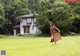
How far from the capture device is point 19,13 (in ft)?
217

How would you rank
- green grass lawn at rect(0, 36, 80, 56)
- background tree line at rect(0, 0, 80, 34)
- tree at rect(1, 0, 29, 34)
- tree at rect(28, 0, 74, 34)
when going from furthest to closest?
tree at rect(1, 0, 29, 34) → background tree line at rect(0, 0, 80, 34) → tree at rect(28, 0, 74, 34) → green grass lawn at rect(0, 36, 80, 56)

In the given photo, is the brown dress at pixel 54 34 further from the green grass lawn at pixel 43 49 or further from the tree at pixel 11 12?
the tree at pixel 11 12

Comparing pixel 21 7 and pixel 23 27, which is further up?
pixel 21 7

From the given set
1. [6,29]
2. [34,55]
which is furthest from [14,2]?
[34,55]

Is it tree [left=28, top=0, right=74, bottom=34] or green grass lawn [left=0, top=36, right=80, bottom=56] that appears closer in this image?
green grass lawn [left=0, top=36, right=80, bottom=56]

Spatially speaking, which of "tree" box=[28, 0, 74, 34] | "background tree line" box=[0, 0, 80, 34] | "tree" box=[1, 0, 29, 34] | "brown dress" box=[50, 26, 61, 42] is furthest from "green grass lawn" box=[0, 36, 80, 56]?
"tree" box=[1, 0, 29, 34]

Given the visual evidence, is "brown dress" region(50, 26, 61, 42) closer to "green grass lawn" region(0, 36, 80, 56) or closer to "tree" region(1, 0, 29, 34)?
"green grass lawn" region(0, 36, 80, 56)

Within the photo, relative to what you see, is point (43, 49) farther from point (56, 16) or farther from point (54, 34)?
point (56, 16)

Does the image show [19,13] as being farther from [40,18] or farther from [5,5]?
[40,18]

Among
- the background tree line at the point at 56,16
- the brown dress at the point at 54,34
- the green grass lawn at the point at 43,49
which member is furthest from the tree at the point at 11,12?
the green grass lawn at the point at 43,49

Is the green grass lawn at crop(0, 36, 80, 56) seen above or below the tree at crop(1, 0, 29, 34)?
above

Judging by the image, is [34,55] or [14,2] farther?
[14,2]

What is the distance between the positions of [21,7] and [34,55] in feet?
172

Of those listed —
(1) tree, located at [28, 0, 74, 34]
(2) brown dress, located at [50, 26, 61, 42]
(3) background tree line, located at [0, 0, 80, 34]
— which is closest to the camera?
(2) brown dress, located at [50, 26, 61, 42]
